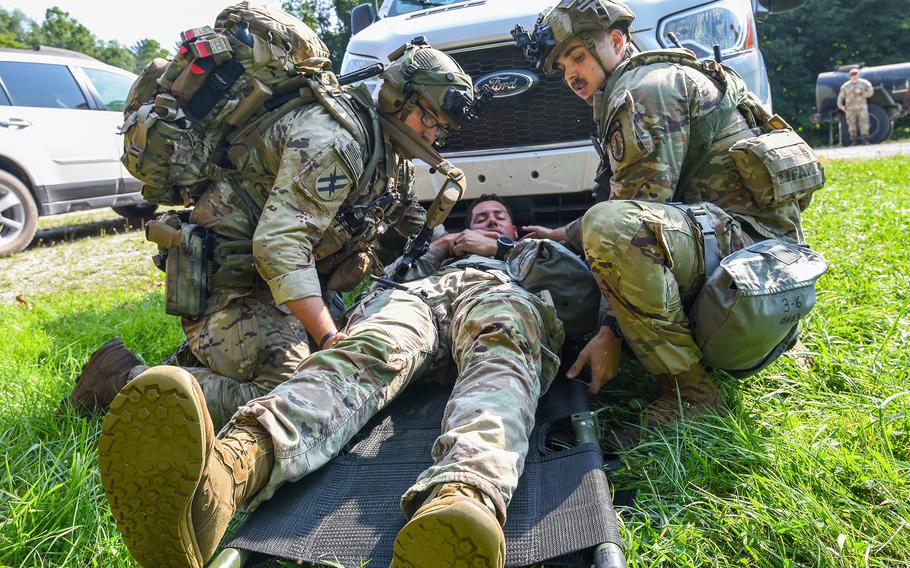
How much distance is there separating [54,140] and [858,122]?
684 inches

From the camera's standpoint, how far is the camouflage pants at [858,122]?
16.1 meters

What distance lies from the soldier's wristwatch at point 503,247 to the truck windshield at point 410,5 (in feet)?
6.62

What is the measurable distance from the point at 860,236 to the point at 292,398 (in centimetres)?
405

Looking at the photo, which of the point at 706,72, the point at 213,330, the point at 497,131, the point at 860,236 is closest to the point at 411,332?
the point at 213,330

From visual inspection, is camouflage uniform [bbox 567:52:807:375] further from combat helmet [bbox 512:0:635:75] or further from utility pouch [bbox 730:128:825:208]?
combat helmet [bbox 512:0:635:75]

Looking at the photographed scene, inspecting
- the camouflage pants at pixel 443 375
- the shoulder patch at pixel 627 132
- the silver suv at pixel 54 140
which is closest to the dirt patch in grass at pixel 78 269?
the silver suv at pixel 54 140

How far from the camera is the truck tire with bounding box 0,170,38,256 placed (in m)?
6.68

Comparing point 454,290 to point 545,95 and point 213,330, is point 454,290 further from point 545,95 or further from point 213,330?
point 545,95

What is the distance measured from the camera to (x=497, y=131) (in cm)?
399

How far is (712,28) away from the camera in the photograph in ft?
12.1

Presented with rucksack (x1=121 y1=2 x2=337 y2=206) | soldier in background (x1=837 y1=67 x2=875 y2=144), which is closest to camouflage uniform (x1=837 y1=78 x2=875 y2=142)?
soldier in background (x1=837 y1=67 x2=875 y2=144)

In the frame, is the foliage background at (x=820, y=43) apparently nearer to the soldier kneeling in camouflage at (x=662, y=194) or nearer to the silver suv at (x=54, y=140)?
the silver suv at (x=54, y=140)

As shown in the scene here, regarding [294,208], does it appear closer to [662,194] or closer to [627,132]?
[627,132]

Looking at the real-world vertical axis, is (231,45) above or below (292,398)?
above
